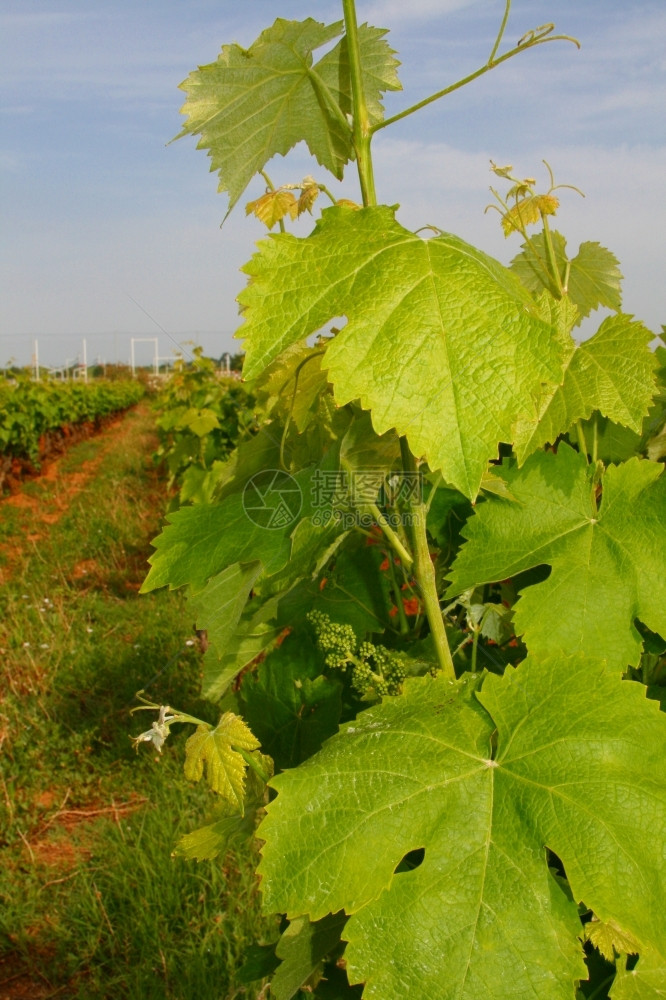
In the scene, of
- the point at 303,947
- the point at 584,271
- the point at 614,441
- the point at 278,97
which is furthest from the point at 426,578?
the point at 584,271

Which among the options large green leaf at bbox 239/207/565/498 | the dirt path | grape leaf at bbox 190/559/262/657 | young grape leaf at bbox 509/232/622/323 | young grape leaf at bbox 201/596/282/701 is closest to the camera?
large green leaf at bbox 239/207/565/498

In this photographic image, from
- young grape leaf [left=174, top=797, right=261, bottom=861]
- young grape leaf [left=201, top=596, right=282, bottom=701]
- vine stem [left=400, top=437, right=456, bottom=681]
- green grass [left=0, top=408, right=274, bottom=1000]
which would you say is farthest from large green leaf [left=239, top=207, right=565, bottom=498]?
green grass [left=0, top=408, right=274, bottom=1000]

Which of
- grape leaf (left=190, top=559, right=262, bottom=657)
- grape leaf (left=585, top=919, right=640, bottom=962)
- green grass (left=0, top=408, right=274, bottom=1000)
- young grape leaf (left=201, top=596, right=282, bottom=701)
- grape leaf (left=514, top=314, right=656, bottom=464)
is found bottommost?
green grass (left=0, top=408, right=274, bottom=1000)

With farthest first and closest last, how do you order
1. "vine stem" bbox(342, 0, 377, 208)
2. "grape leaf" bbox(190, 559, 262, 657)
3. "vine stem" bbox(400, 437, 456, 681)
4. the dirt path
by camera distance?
the dirt path, "grape leaf" bbox(190, 559, 262, 657), "vine stem" bbox(400, 437, 456, 681), "vine stem" bbox(342, 0, 377, 208)

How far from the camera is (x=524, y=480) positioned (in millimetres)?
1110

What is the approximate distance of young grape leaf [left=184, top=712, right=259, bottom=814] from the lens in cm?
104

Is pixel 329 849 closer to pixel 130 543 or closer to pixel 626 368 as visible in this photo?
pixel 626 368

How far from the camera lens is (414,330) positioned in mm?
789

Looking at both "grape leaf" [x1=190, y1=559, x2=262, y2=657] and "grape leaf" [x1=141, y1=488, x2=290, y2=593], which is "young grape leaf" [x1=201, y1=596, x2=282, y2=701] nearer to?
"grape leaf" [x1=190, y1=559, x2=262, y2=657]

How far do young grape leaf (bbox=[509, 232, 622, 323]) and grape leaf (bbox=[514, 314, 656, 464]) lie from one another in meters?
0.51

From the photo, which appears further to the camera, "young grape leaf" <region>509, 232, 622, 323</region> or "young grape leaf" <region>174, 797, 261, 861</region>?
"young grape leaf" <region>509, 232, 622, 323</region>

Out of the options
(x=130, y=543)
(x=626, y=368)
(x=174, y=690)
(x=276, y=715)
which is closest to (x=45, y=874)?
(x=174, y=690)

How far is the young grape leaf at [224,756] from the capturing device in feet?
3.42

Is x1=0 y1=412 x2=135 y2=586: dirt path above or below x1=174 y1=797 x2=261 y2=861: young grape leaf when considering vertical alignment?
below
